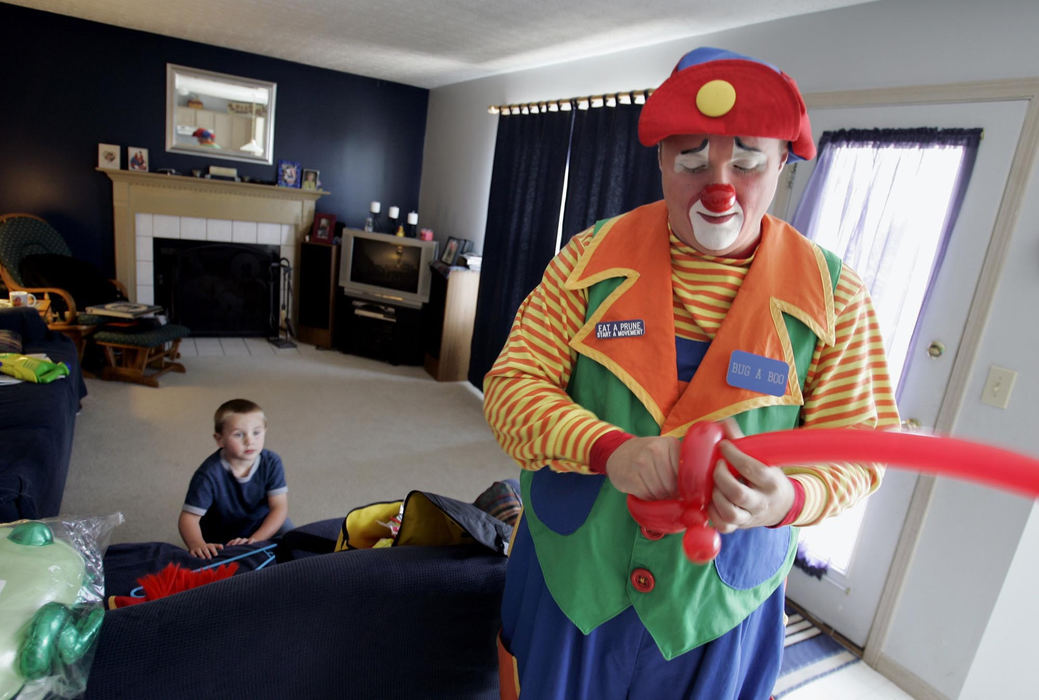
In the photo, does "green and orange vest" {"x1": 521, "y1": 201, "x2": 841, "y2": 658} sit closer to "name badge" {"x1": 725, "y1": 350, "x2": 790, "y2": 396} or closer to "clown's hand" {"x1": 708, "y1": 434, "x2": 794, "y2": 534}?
"name badge" {"x1": 725, "y1": 350, "x2": 790, "y2": 396}

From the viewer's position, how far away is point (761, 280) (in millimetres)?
779

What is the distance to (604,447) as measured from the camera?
678mm

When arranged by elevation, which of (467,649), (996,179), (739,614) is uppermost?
(996,179)

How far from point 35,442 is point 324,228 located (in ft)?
11.8

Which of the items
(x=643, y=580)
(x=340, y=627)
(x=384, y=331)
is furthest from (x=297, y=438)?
(x=643, y=580)

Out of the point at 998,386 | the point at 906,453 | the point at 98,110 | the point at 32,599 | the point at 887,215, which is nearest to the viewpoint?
the point at 906,453

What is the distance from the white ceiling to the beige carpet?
2.40 m

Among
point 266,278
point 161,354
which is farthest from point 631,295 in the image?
point 266,278

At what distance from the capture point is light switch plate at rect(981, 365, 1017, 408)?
1.93m

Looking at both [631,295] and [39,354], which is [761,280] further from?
[39,354]

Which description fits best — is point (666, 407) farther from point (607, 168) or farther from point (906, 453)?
point (607, 168)

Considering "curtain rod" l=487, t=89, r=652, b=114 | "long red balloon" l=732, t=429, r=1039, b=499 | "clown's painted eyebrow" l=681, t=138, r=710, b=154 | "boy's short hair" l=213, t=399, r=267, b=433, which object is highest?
"curtain rod" l=487, t=89, r=652, b=114

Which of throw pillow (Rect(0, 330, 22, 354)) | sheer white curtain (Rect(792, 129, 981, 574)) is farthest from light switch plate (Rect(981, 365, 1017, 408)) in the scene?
throw pillow (Rect(0, 330, 22, 354))

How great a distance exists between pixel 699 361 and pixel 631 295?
0.12 meters
